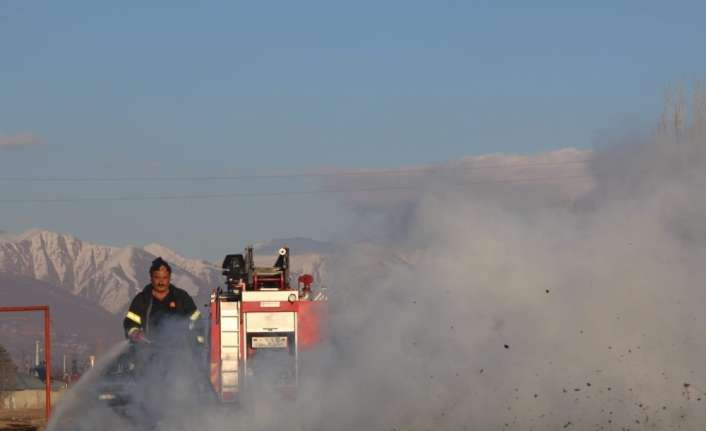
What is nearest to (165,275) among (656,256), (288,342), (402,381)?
(288,342)

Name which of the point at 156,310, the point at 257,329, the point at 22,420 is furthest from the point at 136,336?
the point at 22,420

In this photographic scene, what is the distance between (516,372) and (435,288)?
1832mm

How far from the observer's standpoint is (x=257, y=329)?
23656 millimetres

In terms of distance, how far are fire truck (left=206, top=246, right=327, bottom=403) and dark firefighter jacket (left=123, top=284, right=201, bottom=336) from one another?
595 mm

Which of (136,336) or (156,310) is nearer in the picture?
(136,336)

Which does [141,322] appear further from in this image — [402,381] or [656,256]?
[656,256]

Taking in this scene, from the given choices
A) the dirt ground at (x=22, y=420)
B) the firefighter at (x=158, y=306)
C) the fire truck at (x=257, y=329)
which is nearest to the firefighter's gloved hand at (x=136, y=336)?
the firefighter at (x=158, y=306)

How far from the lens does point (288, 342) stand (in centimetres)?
2358

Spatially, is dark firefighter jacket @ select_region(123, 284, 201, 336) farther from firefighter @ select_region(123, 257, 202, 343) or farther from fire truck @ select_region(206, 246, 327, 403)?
fire truck @ select_region(206, 246, 327, 403)

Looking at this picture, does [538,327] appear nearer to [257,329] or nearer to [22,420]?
[257,329]

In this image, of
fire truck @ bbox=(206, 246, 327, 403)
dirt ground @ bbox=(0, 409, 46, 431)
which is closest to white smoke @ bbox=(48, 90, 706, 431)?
fire truck @ bbox=(206, 246, 327, 403)

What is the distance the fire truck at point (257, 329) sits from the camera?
22.6 m

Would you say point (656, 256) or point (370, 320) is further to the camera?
point (370, 320)

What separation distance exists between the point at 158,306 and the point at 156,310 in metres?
0.07
